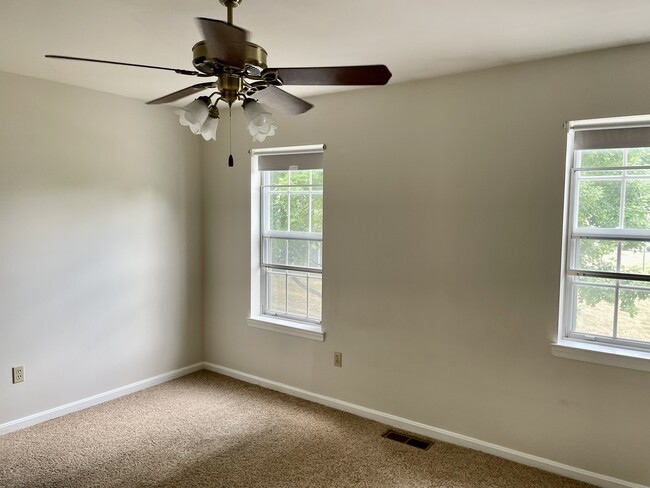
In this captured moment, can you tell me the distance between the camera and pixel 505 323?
282cm

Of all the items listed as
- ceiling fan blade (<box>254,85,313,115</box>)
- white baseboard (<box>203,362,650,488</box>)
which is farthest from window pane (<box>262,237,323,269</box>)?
ceiling fan blade (<box>254,85,313,115</box>)

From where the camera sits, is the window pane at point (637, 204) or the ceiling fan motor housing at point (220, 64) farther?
the window pane at point (637, 204)

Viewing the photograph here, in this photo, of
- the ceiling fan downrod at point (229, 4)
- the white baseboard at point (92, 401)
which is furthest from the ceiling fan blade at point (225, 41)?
the white baseboard at point (92, 401)

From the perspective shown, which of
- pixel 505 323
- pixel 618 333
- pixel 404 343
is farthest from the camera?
pixel 404 343

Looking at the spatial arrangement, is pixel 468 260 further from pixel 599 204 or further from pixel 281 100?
pixel 281 100

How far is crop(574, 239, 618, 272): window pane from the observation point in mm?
2602

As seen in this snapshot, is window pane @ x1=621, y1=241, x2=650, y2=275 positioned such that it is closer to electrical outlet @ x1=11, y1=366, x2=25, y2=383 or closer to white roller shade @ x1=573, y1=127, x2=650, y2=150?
white roller shade @ x1=573, y1=127, x2=650, y2=150

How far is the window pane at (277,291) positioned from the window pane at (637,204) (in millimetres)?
2453

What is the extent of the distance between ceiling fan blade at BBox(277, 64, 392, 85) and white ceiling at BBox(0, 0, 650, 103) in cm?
43

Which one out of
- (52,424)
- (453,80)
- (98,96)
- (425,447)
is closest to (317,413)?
(425,447)

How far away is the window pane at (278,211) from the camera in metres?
3.90

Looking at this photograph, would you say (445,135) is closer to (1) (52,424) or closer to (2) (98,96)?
(2) (98,96)

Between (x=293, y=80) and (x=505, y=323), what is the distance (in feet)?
6.31

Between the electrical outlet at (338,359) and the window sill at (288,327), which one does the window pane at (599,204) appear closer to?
the electrical outlet at (338,359)
